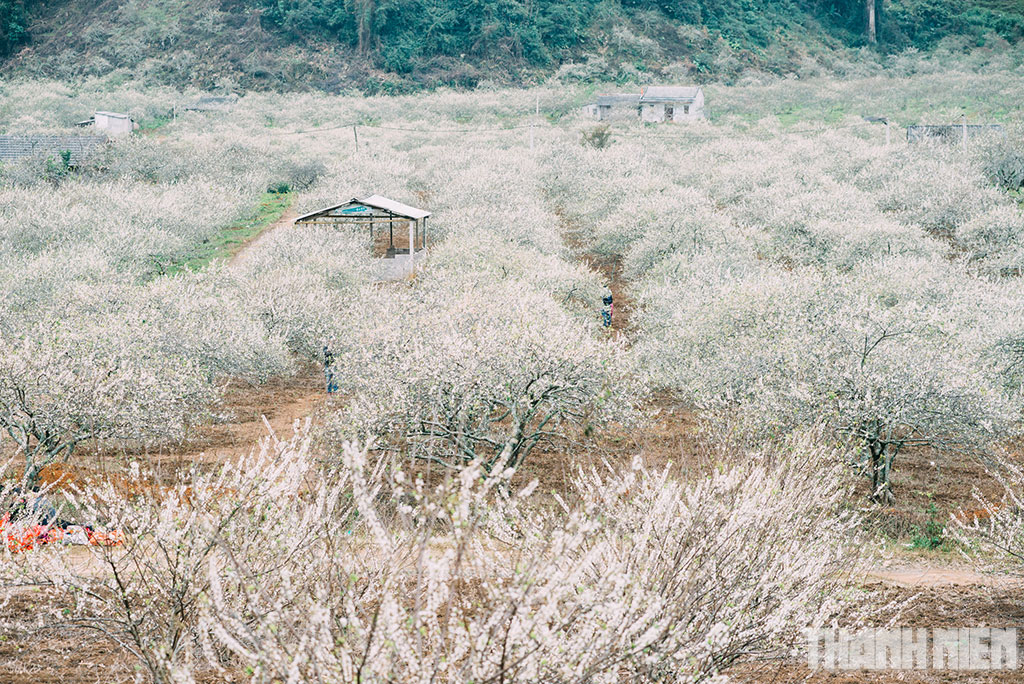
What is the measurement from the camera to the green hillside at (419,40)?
113500mm

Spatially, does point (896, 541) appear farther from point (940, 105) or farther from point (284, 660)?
point (940, 105)

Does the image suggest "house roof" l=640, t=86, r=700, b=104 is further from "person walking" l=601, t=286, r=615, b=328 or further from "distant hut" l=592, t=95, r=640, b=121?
"person walking" l=601, t=286, r=615, b=328

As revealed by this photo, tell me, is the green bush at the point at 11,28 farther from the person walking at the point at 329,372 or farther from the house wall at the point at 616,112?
the person walking at the point at 329,372

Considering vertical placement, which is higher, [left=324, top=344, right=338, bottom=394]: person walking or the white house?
the white house

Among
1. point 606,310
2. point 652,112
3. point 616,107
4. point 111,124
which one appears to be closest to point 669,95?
point 652,112

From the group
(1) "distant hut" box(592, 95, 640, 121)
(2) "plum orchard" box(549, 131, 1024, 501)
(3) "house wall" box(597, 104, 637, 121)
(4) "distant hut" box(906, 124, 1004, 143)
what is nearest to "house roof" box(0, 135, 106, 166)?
(2) "plum orchard" box(549, 131, 1024, 501)

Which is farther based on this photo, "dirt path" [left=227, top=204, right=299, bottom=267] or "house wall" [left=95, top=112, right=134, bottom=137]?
"house wall" [left=95, top=112, right=134, bottom=137]

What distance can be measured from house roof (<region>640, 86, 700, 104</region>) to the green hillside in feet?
68.8

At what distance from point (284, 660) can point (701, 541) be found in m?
3.67

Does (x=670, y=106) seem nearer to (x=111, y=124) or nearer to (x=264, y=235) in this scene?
(x=111, y=124)

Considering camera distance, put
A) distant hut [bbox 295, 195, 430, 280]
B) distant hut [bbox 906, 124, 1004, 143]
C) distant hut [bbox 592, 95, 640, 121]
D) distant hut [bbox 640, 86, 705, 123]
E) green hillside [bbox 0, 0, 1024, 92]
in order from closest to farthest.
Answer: distant hut [bbox 295, 195, 430, 280]
distant hut [bbox 906, 124, 1004, 143]
distant hut [bbox 592, 95, 640, 121]
distant hut [bbox 640, 86, 705, 123]
green hillside [bbox 0, 0, 1024, 92]

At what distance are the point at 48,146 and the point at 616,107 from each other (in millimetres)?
51239

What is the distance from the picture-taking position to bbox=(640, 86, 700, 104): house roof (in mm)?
86375

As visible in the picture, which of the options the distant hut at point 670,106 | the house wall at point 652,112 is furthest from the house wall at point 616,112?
the distant hut at point 670,106
